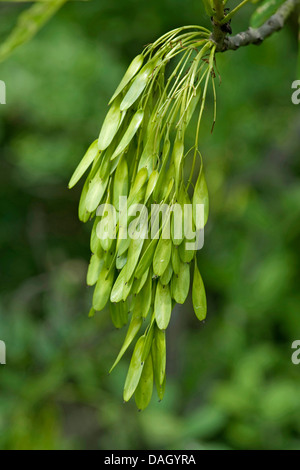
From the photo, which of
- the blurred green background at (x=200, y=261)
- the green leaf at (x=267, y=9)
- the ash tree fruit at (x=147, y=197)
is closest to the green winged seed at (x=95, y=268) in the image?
the ash tree fruit at (x=147, y=197)

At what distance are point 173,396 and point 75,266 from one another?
0.54 metres

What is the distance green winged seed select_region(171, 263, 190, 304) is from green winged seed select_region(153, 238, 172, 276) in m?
0.02

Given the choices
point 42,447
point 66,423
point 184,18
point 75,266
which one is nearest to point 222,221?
point 75,266

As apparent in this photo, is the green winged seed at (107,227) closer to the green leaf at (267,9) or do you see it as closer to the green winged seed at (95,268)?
the green winged seed at (95,268)

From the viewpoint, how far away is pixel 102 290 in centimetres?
45

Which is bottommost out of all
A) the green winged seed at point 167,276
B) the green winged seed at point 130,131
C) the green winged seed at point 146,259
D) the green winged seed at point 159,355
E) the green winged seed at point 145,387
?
the green winged seed at point 145,387

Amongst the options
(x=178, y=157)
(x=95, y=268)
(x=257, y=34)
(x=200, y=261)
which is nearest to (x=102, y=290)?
(x=95, y=268)

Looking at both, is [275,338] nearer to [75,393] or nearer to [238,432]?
[238,432]

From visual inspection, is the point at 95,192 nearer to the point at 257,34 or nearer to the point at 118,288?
the point at 118,288

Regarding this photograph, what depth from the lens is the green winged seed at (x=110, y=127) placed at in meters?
0.43

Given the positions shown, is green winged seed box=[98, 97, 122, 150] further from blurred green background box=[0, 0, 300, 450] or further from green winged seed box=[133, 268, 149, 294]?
blurred green background box=[0, 0, 300, 450]

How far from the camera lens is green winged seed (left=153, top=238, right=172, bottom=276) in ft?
1.35

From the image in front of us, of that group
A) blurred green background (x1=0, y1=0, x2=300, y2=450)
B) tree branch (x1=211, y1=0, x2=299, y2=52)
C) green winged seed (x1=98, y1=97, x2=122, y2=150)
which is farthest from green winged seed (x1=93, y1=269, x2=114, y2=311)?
blurred green background (x1=0, y1=0, x2=300, y2=450)

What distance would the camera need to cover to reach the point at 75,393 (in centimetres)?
126
